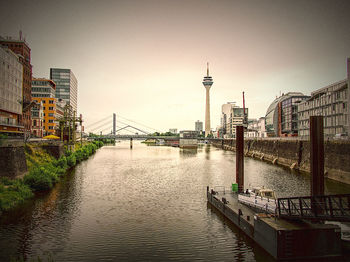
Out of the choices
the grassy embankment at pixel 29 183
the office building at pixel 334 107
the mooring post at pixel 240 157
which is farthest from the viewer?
the office building at pixel 334 107

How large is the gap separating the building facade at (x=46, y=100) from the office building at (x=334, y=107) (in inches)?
3377

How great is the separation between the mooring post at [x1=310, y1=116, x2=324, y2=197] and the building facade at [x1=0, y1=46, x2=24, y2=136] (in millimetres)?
53131

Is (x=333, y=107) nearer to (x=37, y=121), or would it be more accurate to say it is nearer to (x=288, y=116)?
(x=288, y=116)

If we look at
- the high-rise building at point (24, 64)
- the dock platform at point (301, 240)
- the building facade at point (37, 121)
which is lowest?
the dock platform at point (301, 240)

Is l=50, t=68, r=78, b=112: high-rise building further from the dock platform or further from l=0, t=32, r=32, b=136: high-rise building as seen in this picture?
the dock platform

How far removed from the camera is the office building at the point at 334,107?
57.8 meters

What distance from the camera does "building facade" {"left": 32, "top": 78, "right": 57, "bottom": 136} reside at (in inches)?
3770

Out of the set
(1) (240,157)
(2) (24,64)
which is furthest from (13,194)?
(2) (24,64)

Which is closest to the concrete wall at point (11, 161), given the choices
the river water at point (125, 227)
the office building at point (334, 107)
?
the river water at point (125, 227)

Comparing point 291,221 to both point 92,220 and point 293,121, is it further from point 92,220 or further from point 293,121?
point 293,121

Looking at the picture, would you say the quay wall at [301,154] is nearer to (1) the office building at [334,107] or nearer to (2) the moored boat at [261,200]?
(1) the office building at [334,107]

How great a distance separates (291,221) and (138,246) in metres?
10.5

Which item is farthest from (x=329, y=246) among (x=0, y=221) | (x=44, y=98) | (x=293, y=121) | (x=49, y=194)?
(x=44, y=98)

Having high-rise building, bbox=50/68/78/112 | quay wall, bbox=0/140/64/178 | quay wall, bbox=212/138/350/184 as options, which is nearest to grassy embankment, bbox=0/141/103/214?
quay wall, bbox=0/140/64/178
